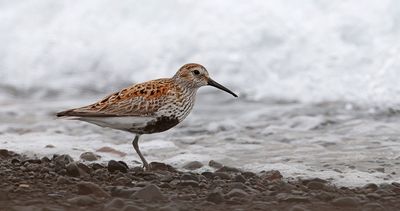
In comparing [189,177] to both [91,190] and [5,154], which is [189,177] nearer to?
[91,190]

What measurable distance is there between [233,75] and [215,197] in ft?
20.7

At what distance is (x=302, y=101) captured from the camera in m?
11.4

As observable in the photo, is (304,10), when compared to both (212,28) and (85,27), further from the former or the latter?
(85,27)

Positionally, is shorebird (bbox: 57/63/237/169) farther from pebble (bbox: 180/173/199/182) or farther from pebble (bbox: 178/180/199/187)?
pebble (bbox: 178/180/199/187)

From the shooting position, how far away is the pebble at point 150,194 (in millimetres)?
6309

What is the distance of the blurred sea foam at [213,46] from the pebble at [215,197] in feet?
16.9

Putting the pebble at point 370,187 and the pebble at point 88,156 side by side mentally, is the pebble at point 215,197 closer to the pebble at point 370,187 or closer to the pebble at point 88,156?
the pebble at point 370,187

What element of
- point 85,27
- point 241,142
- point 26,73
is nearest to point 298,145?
point 241,142

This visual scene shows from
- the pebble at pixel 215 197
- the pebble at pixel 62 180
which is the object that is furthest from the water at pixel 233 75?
the pebble at pixel 62 180

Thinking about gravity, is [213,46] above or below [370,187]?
above

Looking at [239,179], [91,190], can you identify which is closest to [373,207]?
[239,179]

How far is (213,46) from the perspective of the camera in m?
13.6

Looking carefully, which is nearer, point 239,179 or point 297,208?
point 297,208

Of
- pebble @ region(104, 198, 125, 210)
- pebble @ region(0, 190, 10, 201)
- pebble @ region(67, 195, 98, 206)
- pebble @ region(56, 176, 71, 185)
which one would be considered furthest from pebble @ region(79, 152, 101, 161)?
pebble @ region(104, 198, 125, 210)
